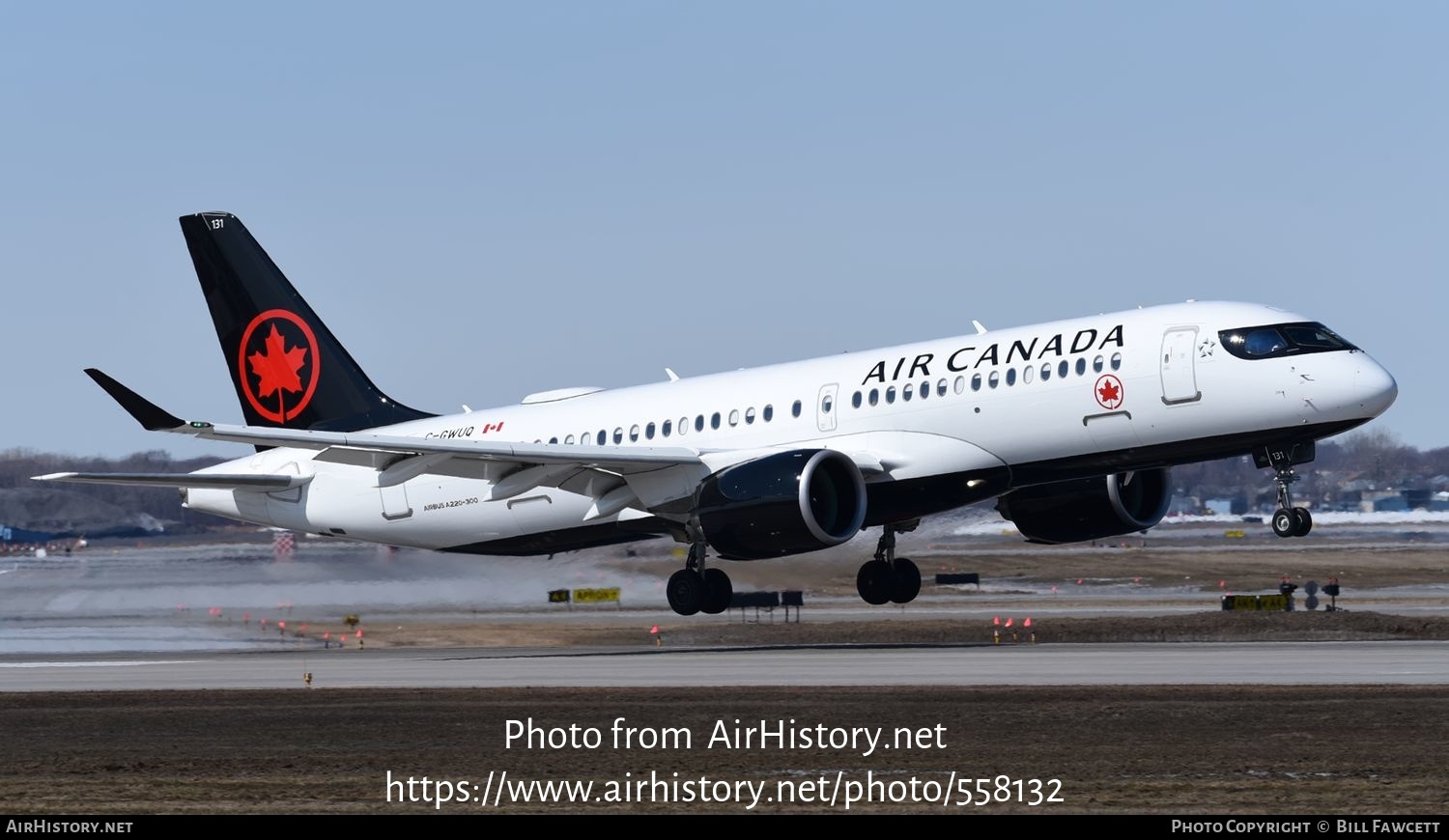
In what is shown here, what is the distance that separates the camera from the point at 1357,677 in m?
29.9

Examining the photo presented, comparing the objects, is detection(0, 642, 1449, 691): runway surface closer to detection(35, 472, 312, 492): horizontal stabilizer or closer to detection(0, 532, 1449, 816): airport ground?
detection(0, 532, 1449, 816): airport ground

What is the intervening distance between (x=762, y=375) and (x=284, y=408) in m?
13.5

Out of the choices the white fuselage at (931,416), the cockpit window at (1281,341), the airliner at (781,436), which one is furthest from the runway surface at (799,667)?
the cockpit window at (1281,341)

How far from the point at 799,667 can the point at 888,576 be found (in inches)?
434

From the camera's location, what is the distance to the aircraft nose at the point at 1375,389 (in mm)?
34875

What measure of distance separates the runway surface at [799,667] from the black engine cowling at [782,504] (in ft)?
7.60

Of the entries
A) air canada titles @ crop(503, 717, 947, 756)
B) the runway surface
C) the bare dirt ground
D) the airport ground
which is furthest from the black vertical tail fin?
air canada titles @ crop(503, 717, 947, 756)

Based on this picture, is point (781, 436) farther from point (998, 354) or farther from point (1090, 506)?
point (1090, 506)

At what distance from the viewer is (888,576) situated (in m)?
45.3

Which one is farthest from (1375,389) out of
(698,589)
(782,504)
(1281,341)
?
(698,589)

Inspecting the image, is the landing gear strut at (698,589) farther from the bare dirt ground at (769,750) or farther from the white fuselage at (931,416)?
the bare dirt ground at (769,750)

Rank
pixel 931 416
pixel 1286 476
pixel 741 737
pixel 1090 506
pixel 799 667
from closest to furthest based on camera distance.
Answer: pixel 741 737
pixel 799 667
pixel 1286 476
pixel 931 416
pixel 1090 506

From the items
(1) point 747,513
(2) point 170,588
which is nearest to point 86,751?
(1) point 747,513

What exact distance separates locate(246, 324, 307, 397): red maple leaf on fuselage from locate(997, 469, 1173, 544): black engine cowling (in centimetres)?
1804
